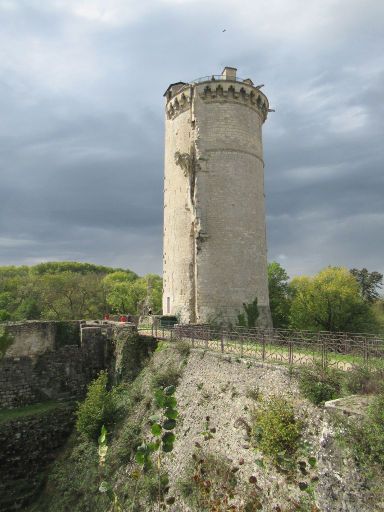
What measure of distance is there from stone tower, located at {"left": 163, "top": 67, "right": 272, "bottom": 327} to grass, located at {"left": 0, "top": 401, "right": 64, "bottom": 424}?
848 cm

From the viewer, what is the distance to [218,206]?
23219mm

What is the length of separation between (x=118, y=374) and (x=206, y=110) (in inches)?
633

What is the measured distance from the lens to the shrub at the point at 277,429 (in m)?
8.95

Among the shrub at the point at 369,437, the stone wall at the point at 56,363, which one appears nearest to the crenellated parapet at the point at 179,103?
the stone wall at the point at 56,363

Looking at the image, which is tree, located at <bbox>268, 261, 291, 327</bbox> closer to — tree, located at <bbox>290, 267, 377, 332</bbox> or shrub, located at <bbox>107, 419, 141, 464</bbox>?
tree, located at <bbox>290, 267, 377, 332</bbox>

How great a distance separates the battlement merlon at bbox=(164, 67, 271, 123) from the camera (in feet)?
78.6

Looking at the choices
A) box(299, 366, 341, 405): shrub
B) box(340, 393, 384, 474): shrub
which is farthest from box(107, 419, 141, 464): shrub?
box(340, 393, 384, 474): shrub

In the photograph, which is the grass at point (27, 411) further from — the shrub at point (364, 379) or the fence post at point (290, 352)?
the shrub at point (364, 379)

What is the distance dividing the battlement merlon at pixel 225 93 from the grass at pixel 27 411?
61.4ft

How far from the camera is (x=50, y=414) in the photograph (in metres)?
17.2

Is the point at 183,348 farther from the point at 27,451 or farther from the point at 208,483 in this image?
the point at 27,451

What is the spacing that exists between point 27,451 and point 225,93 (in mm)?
21305

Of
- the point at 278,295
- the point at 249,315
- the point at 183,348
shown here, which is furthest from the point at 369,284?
the point at 183,348

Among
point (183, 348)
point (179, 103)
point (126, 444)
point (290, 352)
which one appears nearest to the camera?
point (290, 352)
